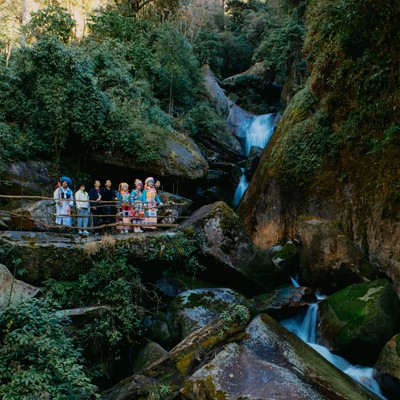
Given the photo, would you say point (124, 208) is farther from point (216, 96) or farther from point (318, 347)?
point (216, 96)

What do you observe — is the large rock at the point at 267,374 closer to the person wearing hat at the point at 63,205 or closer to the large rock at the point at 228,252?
the large rock at the point at 228,252

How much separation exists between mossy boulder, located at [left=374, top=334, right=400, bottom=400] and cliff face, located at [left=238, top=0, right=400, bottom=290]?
3007 mm

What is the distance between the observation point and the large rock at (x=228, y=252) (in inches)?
412

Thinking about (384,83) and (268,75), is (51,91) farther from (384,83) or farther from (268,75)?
(268,75)

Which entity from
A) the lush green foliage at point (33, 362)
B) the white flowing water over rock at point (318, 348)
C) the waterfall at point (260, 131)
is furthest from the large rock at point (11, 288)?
the waterfall at point (260, 131)

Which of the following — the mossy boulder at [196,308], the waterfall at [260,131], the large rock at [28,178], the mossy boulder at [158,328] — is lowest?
the mossy boulder at [158,328]

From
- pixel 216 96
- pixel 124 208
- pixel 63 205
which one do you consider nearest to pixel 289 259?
pixel 124 208

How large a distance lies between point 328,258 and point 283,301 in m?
2.07

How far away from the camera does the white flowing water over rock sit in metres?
7.65

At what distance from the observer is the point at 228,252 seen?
10562mm

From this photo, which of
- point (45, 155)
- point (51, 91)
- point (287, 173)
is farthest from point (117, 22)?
point (287, 173)

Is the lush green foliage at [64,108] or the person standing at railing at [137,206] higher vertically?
the lush green foliage at [64,108]

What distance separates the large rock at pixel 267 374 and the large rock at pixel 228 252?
4.12m

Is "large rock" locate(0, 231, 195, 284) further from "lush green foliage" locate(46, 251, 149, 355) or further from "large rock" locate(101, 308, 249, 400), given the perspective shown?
"large rock" locate(101, 308, 249, 400)
